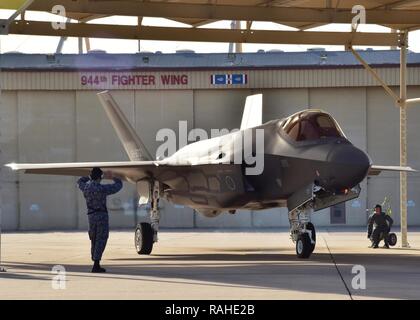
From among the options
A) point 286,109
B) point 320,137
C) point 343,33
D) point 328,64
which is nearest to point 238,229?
point 286,109

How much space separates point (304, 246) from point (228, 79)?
21966 mm

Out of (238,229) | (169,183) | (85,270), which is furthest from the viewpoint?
(238,229)

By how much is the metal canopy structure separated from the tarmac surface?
17.0 ft

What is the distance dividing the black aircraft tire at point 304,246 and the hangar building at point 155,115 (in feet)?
69.2

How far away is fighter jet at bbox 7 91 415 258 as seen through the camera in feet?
52.8

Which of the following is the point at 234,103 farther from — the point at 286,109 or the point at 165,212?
the point at 165,212

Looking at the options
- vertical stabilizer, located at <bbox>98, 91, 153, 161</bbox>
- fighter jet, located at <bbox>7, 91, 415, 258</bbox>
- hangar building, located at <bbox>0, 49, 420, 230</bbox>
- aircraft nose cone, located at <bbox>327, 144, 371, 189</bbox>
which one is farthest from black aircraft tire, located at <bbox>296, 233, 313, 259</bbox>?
hangar building, located at <bbox>0, 49, 420, 230</bbox>

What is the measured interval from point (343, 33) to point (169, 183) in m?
6.09

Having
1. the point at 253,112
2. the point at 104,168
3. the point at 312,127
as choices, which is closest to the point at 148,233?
the point at 104,168

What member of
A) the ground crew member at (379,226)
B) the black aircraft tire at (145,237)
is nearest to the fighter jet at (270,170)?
the black aircraft tire at (145,237)

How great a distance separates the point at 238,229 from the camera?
125 ft

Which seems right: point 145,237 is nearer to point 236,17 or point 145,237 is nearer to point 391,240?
point 236,17

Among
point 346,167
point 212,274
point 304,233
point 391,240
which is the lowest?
point 391,240

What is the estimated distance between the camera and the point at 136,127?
3897 cm
